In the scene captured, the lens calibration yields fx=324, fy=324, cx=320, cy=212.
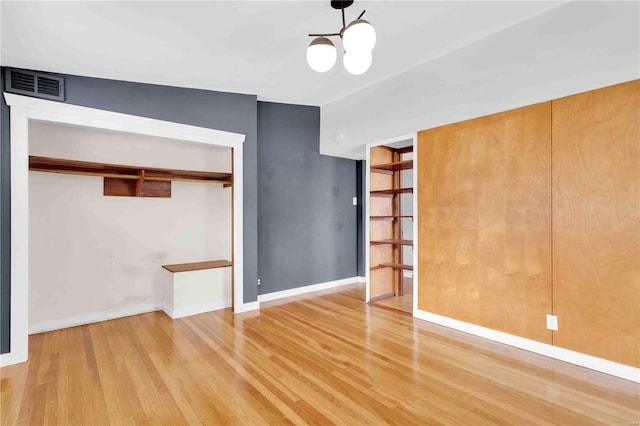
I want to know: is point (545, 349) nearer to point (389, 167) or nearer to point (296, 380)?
point (296, 380)

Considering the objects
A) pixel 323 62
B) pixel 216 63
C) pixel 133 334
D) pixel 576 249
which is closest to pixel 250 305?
pixel 133 334

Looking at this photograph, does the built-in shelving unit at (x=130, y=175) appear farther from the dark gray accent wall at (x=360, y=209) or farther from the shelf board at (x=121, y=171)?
the dark gray accent wall at (x=360, y=209)

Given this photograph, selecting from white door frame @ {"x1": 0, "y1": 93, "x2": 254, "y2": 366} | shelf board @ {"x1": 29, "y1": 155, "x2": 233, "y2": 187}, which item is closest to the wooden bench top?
shelf board @ {"x1": 29, "y1": 155, "x2": 233, "y2": 187}

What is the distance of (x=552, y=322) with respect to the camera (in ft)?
9.27

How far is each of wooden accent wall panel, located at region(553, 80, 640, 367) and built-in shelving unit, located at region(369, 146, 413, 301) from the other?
185 cm

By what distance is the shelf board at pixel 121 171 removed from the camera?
3303 mm

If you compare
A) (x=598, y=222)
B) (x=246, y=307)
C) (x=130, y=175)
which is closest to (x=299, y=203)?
(x=246, y=307)

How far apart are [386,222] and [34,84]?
427cm

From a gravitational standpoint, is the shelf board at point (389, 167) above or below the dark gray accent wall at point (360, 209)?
above

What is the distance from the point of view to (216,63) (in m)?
3.22

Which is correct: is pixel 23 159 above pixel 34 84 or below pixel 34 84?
below

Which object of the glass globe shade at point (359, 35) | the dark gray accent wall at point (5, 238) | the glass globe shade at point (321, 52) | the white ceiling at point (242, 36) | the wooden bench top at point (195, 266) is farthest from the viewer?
the wooden bench top at point (195, 266)

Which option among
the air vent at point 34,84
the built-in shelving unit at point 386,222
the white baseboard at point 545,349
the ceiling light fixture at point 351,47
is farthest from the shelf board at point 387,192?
the air vent at point 34,84

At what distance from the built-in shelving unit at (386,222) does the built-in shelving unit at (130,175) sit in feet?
6.70
